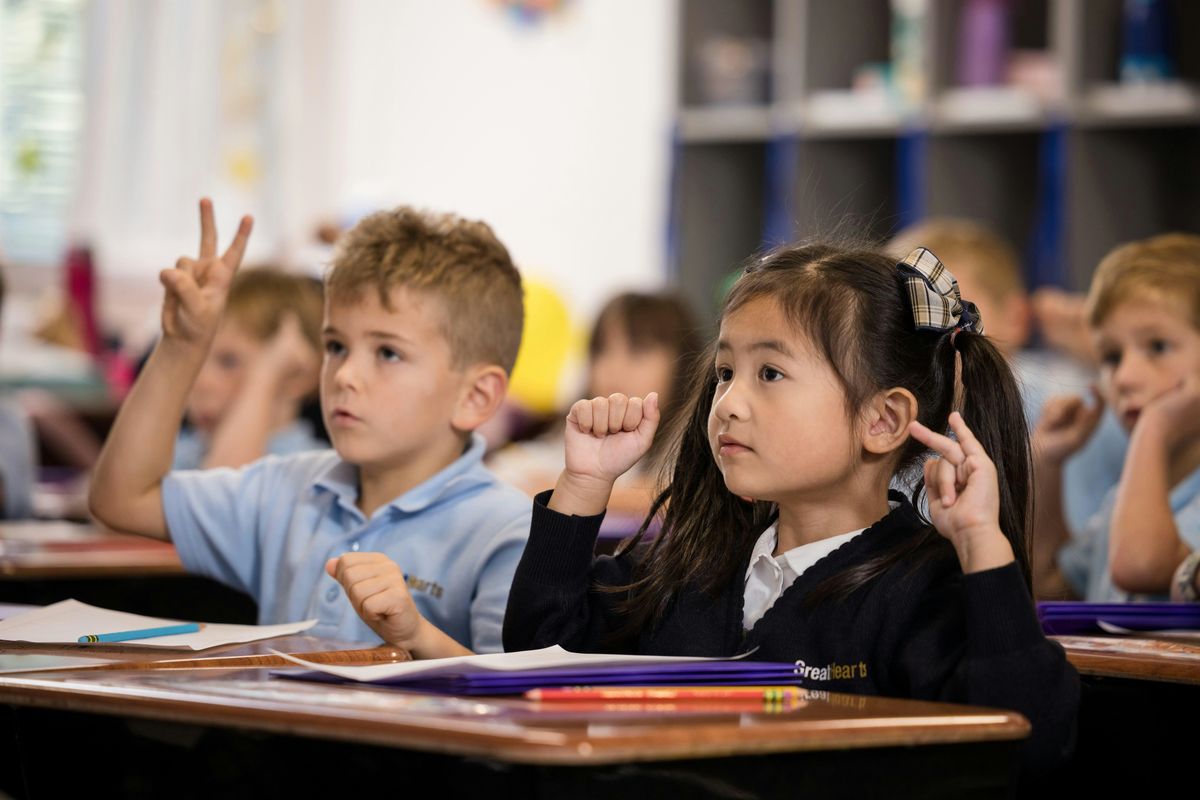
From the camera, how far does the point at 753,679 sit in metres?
1.13

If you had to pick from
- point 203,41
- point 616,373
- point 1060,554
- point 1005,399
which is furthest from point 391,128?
point 1005,399

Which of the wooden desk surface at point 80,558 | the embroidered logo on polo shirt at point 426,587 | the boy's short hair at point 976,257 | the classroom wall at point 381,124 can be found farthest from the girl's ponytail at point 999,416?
the classroom wall at point 381,124

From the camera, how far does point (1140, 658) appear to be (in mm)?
1323

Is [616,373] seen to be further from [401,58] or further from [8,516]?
[401,58]

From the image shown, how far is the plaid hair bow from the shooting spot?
4.85 ft

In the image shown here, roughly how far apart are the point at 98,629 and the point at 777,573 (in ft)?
2.06

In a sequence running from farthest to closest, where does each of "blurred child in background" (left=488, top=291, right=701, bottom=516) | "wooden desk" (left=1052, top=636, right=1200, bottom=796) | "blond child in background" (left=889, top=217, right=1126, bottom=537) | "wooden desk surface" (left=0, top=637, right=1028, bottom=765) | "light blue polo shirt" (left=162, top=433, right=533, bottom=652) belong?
"blurred child in background" (left=488, top=291, right=701, bottom=516)
"blond child in background" (left=889, top=217, right=1126, bottom=537)
"light blue polo shirt" (left=162, top=433, right=533, bottom=652)
"wooden desk" (left=1052, top=636, right=1200, bottom=796)
"wooden desk surface" (left=0, top=637, right=1028, bottom=765)

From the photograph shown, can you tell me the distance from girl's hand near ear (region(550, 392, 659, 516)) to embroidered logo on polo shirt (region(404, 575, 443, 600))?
12.9 inches

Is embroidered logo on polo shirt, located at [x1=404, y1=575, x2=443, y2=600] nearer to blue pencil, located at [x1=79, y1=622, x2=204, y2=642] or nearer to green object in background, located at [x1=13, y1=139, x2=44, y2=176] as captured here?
blue pencil, located at [x1=79, y1=622, x2=204, y2=642]

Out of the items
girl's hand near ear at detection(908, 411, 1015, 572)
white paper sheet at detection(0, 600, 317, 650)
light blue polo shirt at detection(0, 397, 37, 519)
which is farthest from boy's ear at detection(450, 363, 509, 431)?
light blue polo shirt at detection(0, 397, 37, 519)

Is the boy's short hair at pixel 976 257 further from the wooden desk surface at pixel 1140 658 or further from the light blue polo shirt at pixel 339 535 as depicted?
the wooden desk surface at pixel 1140 658

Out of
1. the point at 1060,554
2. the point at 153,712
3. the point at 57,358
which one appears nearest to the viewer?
the point at 153,712

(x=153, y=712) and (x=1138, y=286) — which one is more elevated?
(x=1138, y=286)

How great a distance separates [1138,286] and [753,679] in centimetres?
132
